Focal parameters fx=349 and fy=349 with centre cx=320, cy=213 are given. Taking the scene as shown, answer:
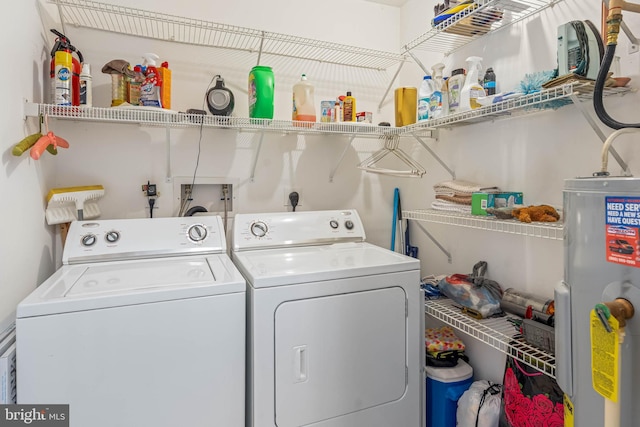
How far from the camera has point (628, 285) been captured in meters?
0.70

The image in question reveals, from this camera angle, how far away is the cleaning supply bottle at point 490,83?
175 centimetres

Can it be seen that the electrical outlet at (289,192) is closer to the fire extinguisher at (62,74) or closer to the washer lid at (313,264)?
the washer lid at (313,264)

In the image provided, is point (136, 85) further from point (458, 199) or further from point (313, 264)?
point (458, 199)

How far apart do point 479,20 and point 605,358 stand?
1653 millimetres

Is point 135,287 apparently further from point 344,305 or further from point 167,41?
point 167,41

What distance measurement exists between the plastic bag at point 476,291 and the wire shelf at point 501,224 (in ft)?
1.12

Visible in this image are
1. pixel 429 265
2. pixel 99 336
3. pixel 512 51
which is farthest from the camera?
pixel 429 265

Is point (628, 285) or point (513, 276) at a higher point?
point (628, 285)

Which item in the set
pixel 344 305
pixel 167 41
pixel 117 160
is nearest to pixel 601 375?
pixel 344 305

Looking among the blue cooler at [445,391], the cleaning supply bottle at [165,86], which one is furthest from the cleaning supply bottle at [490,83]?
the cleaning supply bottle at [165,86]

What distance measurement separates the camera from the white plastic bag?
1.62 meters

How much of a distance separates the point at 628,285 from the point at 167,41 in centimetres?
233

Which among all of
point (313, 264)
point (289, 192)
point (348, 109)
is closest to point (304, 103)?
point (348, 109)

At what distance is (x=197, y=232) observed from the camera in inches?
73.6
